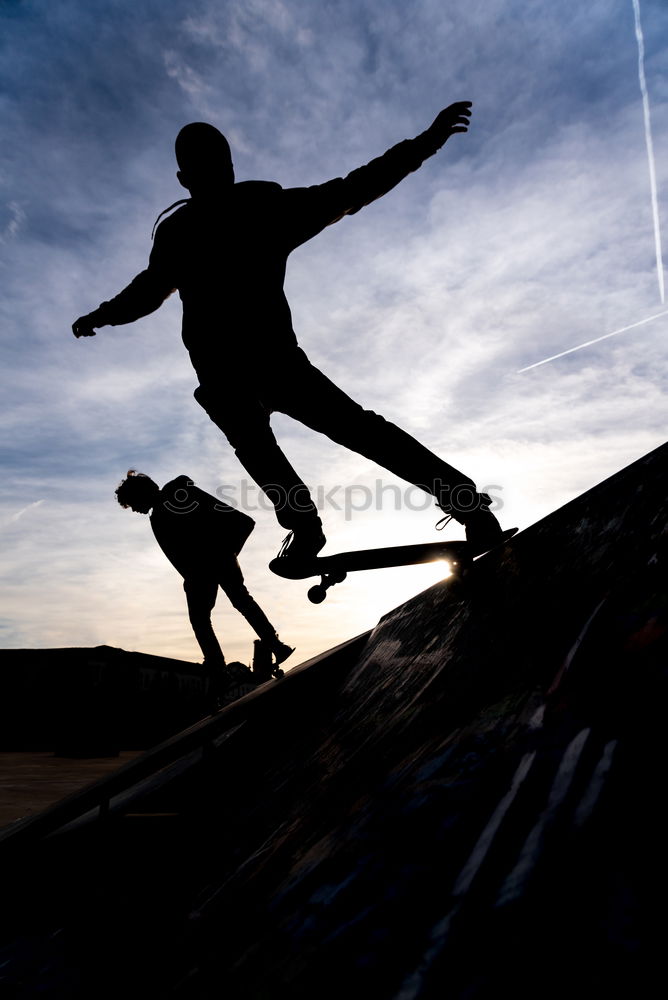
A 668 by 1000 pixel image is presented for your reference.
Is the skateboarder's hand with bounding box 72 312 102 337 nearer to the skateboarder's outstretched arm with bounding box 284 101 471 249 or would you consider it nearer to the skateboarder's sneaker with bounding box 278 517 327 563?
the skateboarder's outstretched arm with bounding box 284 101 471 249

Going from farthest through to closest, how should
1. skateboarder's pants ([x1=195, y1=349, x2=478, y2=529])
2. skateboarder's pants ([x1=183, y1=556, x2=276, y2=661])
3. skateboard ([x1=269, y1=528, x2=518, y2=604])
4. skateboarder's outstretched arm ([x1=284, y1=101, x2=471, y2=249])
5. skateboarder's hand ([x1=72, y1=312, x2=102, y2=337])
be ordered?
skateboarder's pants ([x1=183, y1=556, x2=276, y2=661])
skateboarder's hand ([x1=72, y1=312, x2=102, y2=337])
skateboard ([x1=269, y1=528, x2=518, y2=604])
skateboarder's pants ([x1=195, y1=349, x2=478, y2=529])
skateboarder's outstretched arm ([x1=284, y1=101, x2=471, y2=249])

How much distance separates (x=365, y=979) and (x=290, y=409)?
2.22 metres

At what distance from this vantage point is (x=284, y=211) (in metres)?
2.53

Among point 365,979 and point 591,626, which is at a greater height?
point 591,626

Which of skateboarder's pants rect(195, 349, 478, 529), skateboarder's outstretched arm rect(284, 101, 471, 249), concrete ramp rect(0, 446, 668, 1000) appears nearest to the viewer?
concrete ramp rect(0, 446, 668, 1000)

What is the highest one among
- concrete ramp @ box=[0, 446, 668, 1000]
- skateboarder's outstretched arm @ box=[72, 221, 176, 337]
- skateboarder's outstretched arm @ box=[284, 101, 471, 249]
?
skateboarder's outstretched arm @ box=[72, 221, 176, 337]

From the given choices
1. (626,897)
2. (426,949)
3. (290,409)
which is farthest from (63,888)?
(626,897)

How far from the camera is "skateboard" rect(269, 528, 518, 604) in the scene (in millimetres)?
2656

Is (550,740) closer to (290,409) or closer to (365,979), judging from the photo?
(365,979)

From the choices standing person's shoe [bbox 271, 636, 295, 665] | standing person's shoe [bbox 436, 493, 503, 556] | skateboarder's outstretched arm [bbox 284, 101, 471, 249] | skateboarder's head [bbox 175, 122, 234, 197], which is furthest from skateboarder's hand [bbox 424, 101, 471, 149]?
standing person's shoe [bbox 271, 636, 295, 665]

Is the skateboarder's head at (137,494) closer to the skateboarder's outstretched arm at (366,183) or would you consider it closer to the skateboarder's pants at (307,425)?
the skateboarder's pants at (307,425)

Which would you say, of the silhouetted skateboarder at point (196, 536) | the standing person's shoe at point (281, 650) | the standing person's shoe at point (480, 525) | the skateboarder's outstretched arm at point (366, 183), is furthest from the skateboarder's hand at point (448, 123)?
the standing person's shoe at point (281, 650)

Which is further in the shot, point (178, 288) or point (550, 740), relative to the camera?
point (178, 288)

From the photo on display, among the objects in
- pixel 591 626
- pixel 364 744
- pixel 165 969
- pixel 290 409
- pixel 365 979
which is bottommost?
pixel 165 969
